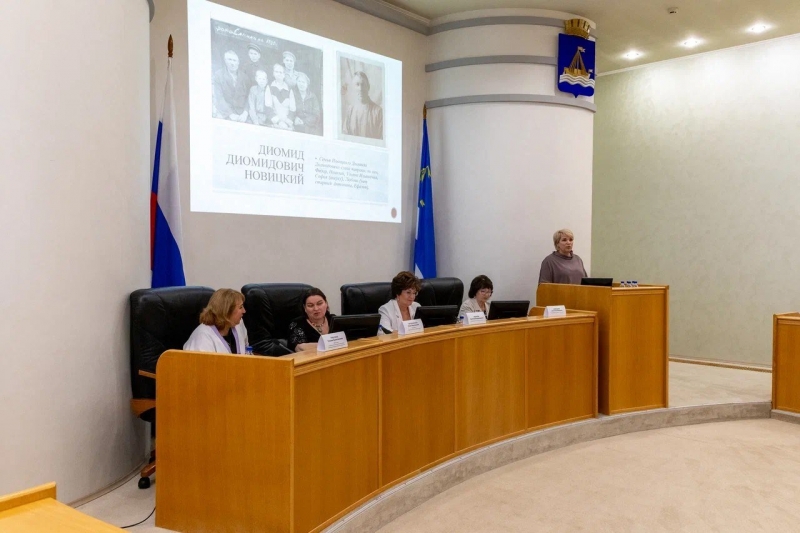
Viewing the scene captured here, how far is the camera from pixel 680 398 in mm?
5410

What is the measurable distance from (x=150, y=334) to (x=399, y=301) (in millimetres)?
1560

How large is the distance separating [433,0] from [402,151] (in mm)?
1424

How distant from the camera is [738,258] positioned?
24.1 feet

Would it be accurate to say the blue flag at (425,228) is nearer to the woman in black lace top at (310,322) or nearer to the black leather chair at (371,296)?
the black leather chair at (371,296)

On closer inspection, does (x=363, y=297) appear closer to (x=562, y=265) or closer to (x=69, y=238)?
(x=69, y=238)

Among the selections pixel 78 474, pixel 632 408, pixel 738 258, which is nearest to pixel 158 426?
pixel 78 474

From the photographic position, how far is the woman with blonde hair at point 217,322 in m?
3.14

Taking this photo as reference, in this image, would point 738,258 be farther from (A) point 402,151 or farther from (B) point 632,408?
(A) point 402,151

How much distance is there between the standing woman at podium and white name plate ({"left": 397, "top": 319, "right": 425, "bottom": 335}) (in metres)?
2.52

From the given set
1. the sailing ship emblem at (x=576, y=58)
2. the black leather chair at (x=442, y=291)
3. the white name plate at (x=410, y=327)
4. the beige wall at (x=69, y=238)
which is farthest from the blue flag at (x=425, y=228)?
the beige wall at (x=69, y=238)

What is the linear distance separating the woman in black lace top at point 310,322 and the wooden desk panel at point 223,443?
4.04 ft

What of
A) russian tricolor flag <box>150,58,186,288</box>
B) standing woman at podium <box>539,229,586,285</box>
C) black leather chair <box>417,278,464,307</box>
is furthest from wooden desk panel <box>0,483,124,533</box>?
standing woman at podium <box>539,229,586,285</box>

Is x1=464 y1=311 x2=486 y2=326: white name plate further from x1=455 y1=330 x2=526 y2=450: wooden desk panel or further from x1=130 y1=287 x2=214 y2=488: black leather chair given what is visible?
x1=130 y1=287 x2=214 y2=488: black leather chair

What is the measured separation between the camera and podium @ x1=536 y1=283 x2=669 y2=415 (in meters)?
4.78
